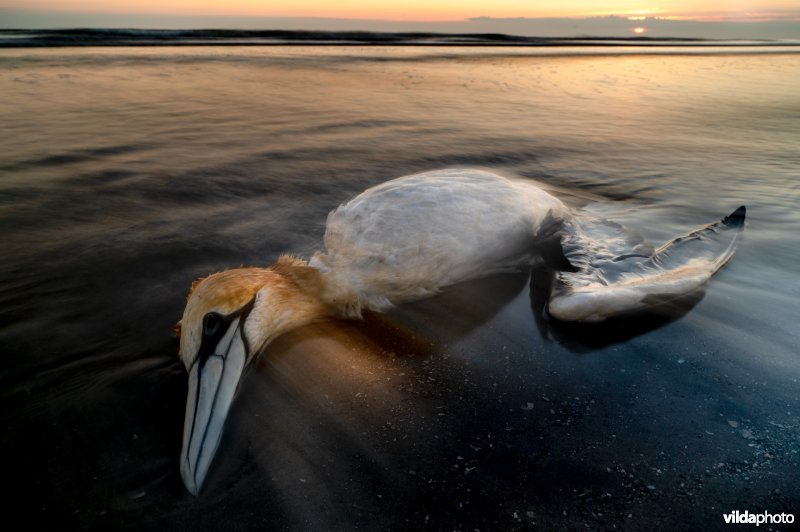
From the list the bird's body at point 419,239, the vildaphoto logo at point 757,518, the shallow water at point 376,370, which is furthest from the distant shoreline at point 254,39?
the vildaphoto logo at point 757,518

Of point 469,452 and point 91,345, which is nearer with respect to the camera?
point 469,452

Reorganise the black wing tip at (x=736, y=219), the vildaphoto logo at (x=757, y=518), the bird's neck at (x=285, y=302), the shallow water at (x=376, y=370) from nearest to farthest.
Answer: the vildaphoto logo at (x=757, y=518), the shallow water at (x=376, y=370), the bird's neck at (x=285, y=302), the black wing tip at (x=736, y=219)

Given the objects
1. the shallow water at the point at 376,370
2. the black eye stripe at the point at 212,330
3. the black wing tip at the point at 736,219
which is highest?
the black wing tip at the point at 736,219

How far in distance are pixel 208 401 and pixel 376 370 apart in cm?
87

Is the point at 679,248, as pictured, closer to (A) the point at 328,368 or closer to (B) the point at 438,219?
(B) the point at 438,219

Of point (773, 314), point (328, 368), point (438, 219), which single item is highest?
point (438, 219)

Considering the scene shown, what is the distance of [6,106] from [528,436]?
1027cm

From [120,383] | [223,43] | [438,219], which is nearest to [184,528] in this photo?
[120,383]

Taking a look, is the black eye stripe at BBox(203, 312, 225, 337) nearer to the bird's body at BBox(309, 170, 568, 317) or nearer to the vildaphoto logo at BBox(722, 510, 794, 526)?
the bird's body at BBox(309, 170, 568, 317)

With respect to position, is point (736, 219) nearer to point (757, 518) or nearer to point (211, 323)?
point (757, 518)

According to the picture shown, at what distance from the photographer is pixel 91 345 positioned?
2764mm

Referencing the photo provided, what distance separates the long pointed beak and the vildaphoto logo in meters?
2.03

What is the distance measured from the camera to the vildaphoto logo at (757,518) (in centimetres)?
177

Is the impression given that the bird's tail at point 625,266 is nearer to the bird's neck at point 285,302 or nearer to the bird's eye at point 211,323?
the bird's neck at point 285,302
